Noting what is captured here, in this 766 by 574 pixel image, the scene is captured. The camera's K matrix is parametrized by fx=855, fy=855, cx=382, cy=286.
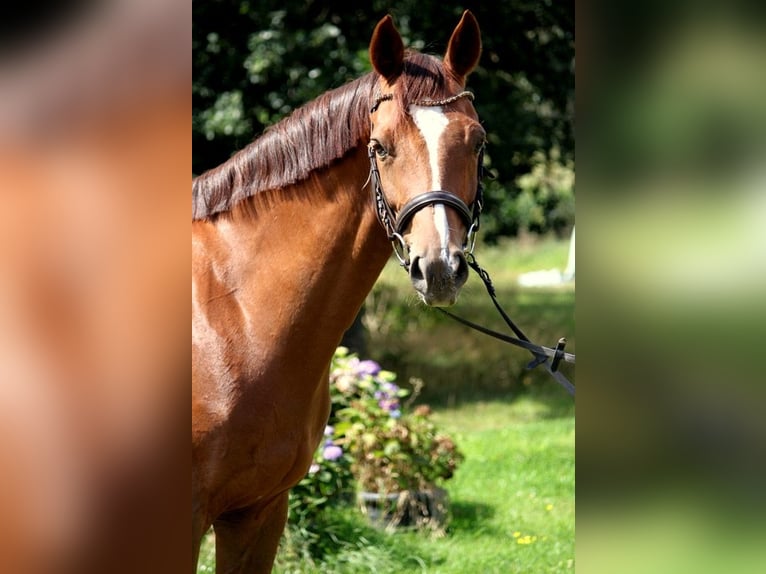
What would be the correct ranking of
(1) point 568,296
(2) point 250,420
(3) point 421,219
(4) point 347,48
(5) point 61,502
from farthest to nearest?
(1) point 568,296, (4) point 347,48, (2) point 250,420, (3) point 421,219, (5) point 61,502

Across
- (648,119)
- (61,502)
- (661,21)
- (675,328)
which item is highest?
(661,21)

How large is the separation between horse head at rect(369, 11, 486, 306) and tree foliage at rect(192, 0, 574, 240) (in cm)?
487

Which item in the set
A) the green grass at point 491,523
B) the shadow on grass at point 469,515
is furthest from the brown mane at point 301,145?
the shadow on grass at point 469,515

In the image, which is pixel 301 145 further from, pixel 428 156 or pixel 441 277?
pixel 441 277

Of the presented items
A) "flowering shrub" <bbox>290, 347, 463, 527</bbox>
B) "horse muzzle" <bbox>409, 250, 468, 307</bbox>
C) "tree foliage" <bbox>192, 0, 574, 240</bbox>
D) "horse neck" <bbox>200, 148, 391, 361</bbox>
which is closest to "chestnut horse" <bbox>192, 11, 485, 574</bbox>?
"horse neck" <bbox>200, 148, 391, 361</bbox>

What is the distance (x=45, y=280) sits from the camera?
1034 millimetres

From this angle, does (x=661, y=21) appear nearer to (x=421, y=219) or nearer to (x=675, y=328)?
(x=675, y=328)

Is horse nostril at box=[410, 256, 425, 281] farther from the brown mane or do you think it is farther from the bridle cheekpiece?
the brown mane

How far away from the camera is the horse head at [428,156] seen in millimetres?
2264

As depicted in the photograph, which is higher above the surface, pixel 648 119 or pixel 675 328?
pixel 648 119

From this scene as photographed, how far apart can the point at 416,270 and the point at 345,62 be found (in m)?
5.68

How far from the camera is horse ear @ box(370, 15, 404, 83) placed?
2.52 metres

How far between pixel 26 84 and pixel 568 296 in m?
13.7

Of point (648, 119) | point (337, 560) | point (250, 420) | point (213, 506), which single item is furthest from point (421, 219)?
point (337, 560)
